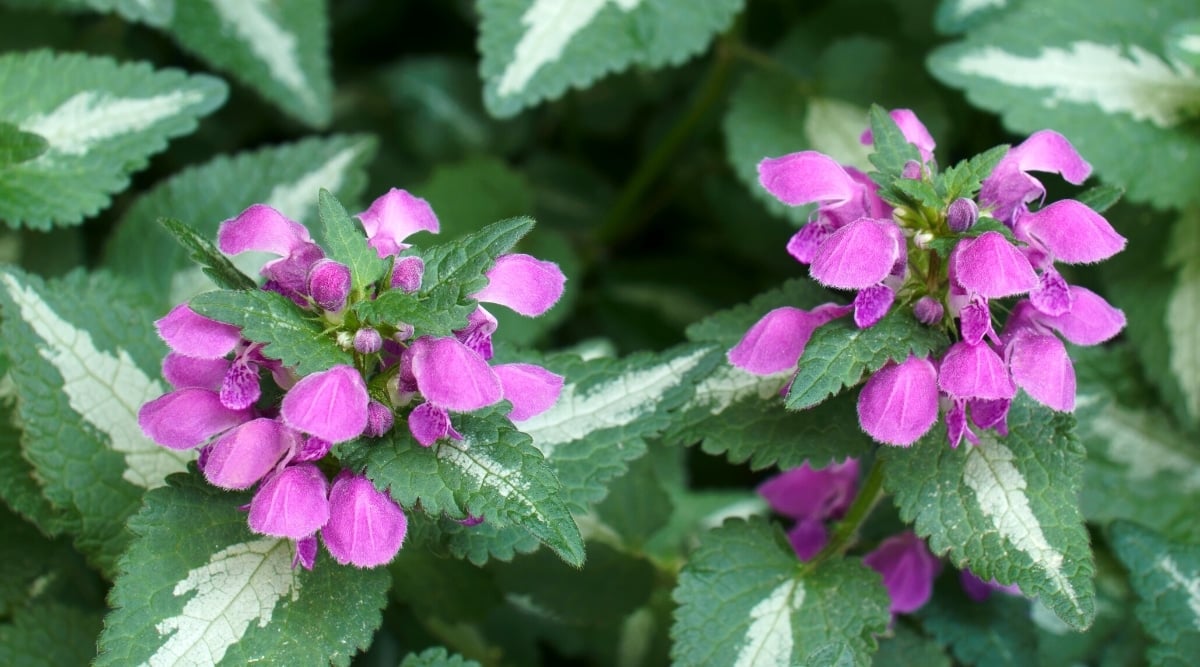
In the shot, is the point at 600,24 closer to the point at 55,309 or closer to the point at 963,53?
the point at 963,53

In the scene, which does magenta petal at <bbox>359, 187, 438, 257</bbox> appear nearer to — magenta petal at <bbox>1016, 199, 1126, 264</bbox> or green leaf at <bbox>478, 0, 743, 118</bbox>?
green leaf at <bbox>478, 0, 743, 118</bbox>

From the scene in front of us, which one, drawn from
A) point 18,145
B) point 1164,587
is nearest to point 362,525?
point 18,145

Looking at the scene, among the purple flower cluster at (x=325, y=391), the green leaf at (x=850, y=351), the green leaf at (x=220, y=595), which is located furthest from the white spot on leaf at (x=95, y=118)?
the green leaf at (x=850, y=351)

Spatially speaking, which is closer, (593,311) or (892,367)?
(892,367)

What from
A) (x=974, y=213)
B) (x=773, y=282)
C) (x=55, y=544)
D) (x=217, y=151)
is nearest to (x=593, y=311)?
(x=773, y=282)

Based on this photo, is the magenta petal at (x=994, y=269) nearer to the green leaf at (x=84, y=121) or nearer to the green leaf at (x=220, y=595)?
the green leaf at (x=220, y=595)

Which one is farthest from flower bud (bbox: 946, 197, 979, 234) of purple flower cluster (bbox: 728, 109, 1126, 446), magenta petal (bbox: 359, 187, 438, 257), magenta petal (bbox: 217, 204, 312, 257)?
magenta petal (bbox: 217, 204, 312, 257)
